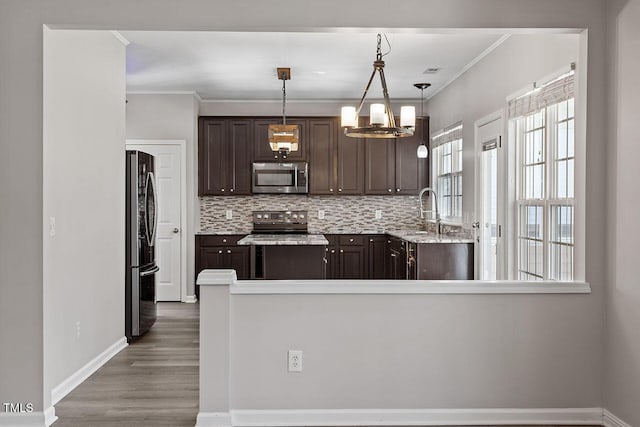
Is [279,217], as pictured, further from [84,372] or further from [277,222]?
[84,372]

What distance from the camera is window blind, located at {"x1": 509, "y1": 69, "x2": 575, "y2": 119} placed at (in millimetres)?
4396

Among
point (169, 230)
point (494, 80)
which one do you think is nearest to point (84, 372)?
point (169, 230)

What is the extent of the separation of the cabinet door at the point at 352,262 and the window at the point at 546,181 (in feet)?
11.6

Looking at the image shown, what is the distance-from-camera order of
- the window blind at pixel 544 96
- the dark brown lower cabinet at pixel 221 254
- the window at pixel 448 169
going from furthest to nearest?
the dark brown lower cabinet at pixel 221 254 < the window at pixel 448 169 < the window blind at pixel 544 96

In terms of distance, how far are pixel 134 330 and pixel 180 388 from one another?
1710 millimetres

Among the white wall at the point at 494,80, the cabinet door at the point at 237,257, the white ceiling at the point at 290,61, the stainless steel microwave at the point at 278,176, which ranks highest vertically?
the white ceiling at the point at 290,61

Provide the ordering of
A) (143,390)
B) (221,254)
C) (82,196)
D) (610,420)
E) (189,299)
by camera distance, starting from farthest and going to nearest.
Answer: (221,254) → (189,299) → (82,196) → (143,390) → (610,420)

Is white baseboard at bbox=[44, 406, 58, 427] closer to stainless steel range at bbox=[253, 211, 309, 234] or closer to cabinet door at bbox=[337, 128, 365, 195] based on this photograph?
stainless steel range at bbox=[253, 211, 309, 234]

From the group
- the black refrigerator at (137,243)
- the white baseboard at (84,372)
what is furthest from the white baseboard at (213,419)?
the black refrigerator at (137,243)

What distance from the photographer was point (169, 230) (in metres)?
8.35

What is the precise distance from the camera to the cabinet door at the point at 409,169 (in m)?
8.85

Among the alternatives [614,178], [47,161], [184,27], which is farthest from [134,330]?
[614,178]

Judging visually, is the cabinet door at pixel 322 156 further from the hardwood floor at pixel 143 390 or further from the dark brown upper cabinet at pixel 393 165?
the hardwood floor at pixel 143 390
